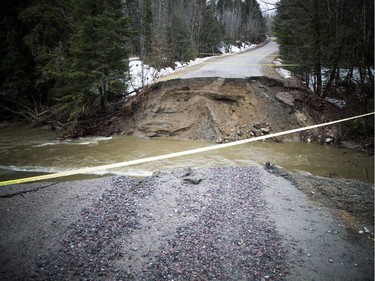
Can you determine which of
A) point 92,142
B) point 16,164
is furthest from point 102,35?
point 16,164

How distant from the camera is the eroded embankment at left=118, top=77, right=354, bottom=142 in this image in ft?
39.3

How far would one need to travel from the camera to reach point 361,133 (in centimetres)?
1054

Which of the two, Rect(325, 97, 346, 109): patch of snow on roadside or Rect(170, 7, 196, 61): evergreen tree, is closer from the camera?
Rect(325, 97, 346, 109): patch of snow on roadside

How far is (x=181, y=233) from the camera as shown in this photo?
4.01 meters

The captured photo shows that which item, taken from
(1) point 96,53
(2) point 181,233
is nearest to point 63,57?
(1) point 96,53

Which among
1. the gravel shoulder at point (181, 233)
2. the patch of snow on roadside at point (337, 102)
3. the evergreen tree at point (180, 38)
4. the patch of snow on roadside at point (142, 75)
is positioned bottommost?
the gravel shoulder at point (181, 233)

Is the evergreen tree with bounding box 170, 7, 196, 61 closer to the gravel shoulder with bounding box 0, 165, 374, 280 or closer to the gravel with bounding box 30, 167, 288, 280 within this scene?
the gravel shoulder with bounding box 0, 165, 374, 280

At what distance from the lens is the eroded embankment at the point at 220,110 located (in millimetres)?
11992

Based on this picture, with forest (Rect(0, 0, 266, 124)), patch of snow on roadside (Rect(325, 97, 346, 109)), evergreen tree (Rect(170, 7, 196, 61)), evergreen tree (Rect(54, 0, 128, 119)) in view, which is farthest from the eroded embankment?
evergreen tree (Rect(170, 7, 196, 61))

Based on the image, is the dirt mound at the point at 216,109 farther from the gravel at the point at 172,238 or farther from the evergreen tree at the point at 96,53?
the gravel at the point at 172,238

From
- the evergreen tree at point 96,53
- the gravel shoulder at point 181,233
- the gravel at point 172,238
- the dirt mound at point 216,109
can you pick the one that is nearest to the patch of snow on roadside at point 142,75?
the evergreen tree at point 96,53

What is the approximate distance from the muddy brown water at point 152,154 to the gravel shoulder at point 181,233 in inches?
95.0

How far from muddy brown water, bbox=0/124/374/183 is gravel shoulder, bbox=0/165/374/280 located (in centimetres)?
241

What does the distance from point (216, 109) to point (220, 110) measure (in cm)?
22
